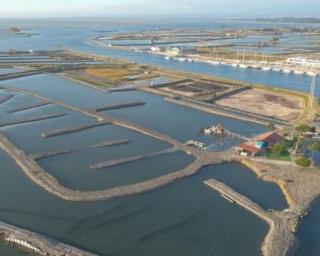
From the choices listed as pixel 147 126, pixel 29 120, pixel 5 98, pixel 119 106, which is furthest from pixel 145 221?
pixel 5 98

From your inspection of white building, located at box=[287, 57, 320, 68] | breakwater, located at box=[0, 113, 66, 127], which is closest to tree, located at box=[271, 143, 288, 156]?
breakwater, located at box=[0, 113, 66, 127]

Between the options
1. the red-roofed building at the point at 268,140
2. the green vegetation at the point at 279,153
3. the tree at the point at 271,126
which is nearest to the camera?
the green vegetation at the point at 279,153

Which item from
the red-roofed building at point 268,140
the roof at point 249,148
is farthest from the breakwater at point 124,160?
the red-roofed building at point 268,140

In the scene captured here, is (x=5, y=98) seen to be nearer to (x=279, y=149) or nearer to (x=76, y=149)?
(x=76, y=149)

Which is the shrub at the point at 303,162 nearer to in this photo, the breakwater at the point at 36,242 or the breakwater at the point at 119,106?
the breakwater at the point at 36,242

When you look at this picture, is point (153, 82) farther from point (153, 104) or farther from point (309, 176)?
point (309, 176)

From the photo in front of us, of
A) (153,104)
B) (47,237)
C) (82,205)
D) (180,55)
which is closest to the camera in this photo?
(47,237)

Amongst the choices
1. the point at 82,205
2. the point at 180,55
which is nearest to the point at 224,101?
the point at 82,205

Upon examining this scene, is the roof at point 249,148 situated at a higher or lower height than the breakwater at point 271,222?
higher
